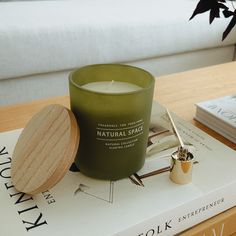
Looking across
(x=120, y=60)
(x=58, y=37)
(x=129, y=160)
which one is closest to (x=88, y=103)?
(x=129, y=160)

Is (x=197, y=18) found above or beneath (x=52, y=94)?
above

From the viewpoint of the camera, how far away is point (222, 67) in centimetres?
94

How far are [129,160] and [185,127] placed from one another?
0.18 m

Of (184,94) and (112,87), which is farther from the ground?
(112,87)

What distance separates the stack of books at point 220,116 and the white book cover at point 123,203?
108 millimetres

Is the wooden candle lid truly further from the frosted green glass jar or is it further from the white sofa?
the white sofa

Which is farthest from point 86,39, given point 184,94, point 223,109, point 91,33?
point 223,109

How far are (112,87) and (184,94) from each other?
36cm

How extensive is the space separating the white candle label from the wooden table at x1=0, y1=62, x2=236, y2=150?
234mm

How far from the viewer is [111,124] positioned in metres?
0.40

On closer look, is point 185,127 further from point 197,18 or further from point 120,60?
point 197,18

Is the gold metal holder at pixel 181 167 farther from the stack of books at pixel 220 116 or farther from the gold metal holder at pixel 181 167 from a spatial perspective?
the stack of books at pixel 220 116

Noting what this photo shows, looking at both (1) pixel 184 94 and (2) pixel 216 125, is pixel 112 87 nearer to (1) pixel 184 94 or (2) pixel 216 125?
(2) pixel 216 125

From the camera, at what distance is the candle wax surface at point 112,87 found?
44 centimetres
